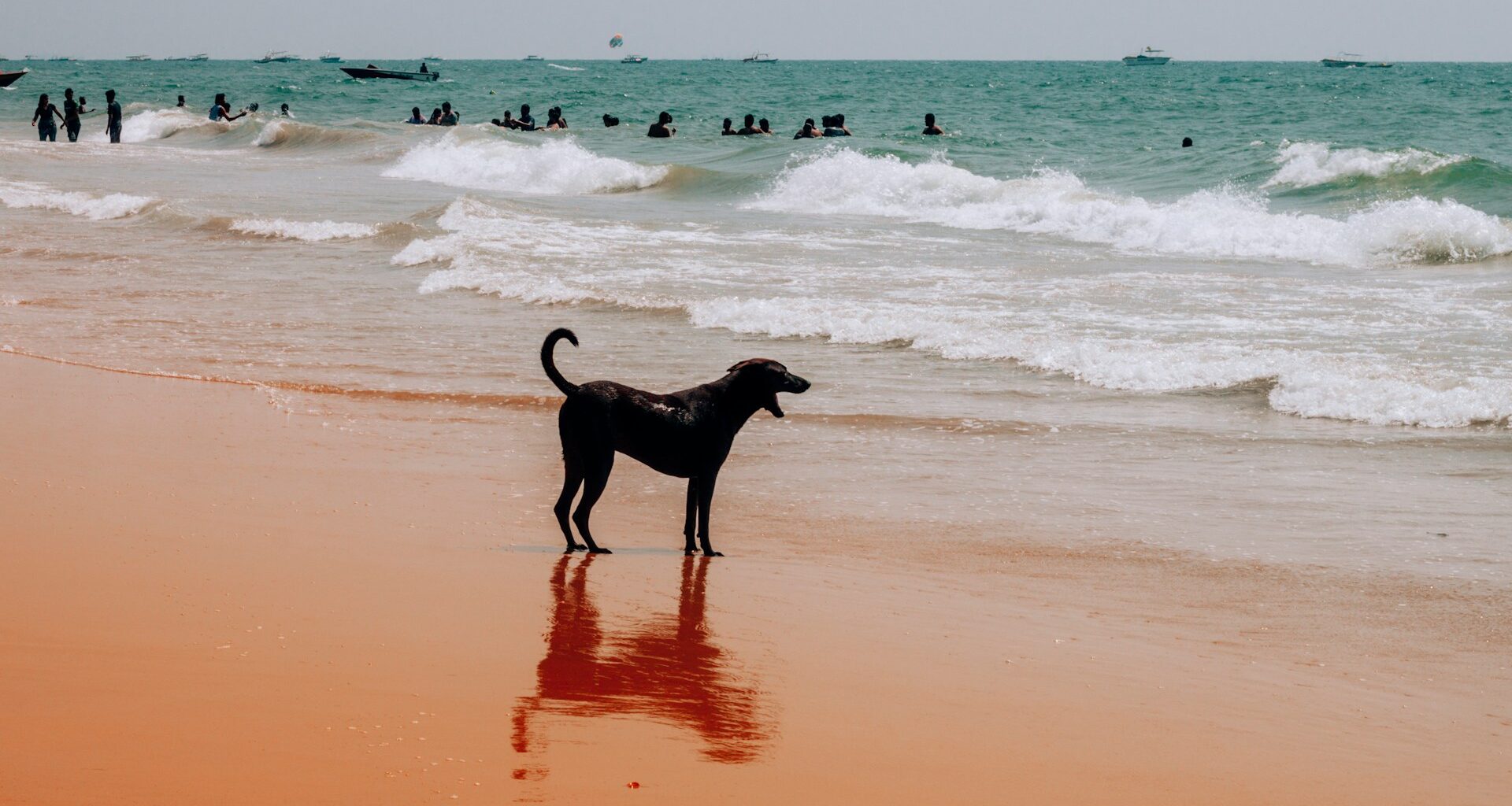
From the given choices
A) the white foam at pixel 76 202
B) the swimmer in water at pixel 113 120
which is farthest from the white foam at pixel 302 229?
the swimmer in water at pixel 113 120

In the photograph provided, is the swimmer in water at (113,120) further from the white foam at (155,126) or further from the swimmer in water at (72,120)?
the white foam at (155,126)

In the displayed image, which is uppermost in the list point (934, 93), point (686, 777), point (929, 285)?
point (934, 93)

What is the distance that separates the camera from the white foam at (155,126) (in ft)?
155

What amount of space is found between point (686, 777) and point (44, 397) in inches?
254

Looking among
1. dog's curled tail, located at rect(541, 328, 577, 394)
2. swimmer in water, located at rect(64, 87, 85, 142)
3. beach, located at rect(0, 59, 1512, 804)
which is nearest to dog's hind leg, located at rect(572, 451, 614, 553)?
beach, located at rect(0, 59, 1512, 804)

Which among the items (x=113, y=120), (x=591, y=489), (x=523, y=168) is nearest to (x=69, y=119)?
(x=113, y=120)

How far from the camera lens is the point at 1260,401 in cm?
979

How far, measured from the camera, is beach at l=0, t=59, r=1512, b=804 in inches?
155

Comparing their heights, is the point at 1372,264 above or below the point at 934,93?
below

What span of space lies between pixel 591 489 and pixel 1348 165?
2276 centimetres

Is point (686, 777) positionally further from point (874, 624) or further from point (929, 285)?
point (929, 285)

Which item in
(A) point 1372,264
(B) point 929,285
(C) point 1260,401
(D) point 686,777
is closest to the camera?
(D) point 686,777

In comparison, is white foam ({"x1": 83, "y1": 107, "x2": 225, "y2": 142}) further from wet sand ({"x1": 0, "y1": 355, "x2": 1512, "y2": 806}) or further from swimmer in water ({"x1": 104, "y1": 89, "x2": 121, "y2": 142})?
wet sand ({"x1": 0, "y1": 355, "x2": 1512, "y2": 806})

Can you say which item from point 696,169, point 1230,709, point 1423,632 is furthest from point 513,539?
point 696,169
